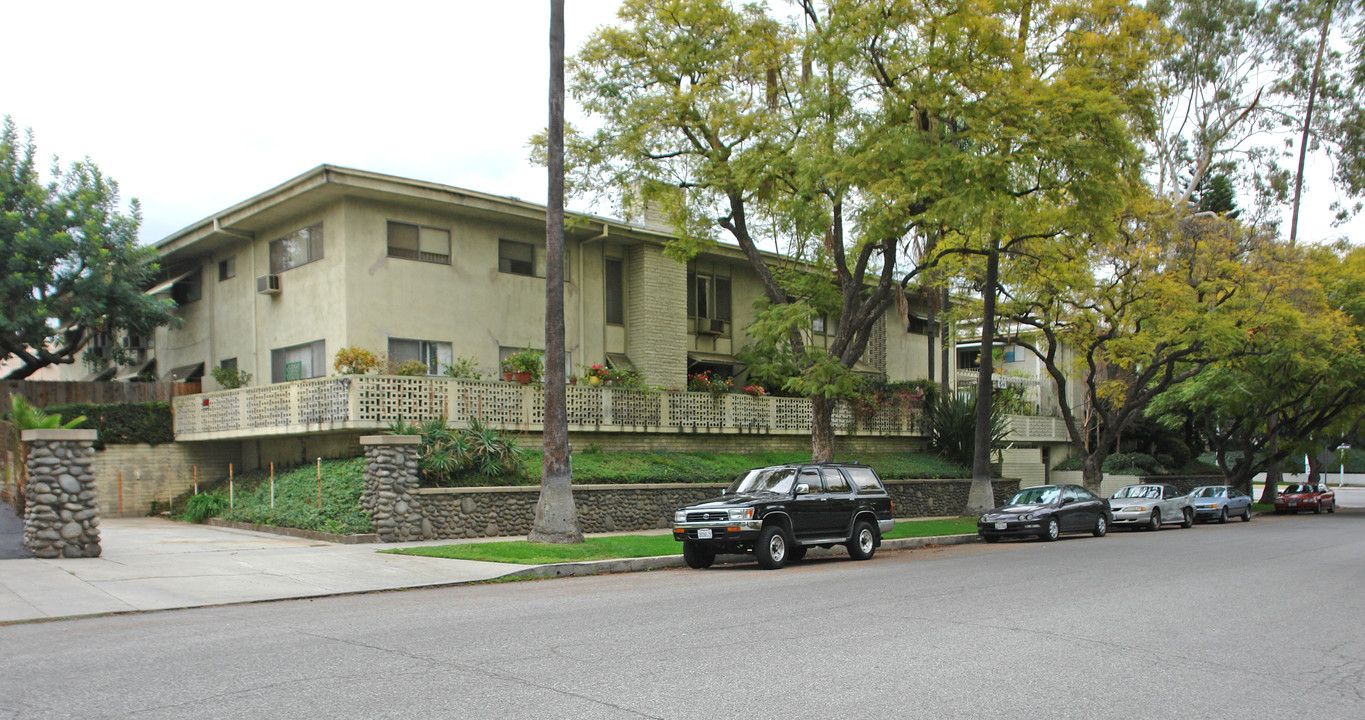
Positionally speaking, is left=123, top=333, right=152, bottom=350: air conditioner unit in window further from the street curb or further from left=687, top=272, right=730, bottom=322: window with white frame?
the street curb

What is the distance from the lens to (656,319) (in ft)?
96.3

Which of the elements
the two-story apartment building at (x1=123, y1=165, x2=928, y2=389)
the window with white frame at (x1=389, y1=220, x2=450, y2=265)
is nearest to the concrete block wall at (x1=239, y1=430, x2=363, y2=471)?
the two-story apartment building at (x1=123, y1=165, x2=928, y2=389)

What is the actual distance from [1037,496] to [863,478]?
8.42 m

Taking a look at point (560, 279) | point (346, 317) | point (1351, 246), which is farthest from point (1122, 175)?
point (1351, 246)

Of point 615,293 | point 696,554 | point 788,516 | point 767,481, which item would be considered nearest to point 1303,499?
point 615,293

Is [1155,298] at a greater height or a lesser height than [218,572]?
greater

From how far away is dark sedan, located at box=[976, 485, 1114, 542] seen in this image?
75.4 feet

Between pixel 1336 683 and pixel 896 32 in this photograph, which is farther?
pixel 896 32

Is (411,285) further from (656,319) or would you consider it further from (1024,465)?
(1024,465)

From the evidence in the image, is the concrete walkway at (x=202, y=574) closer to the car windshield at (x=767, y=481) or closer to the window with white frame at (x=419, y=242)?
the car windshield at (x=767, y=481)

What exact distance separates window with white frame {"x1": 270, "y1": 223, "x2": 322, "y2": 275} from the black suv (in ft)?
44.9

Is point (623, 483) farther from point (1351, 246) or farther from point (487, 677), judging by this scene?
point (1351, 246)

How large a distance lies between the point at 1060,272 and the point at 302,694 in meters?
23.9

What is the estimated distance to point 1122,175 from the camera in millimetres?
20484
